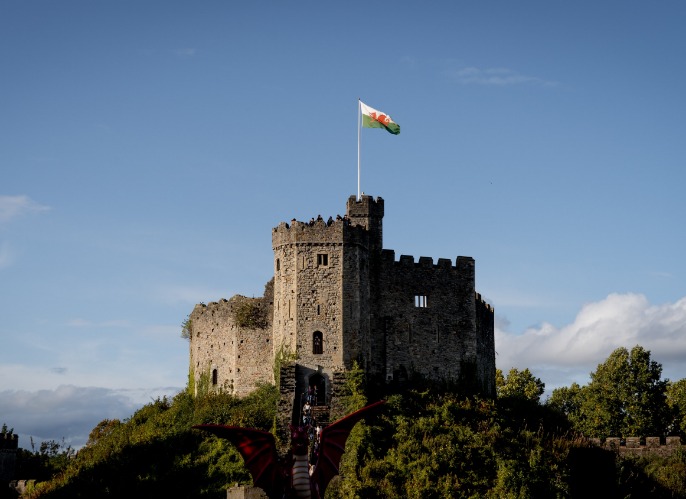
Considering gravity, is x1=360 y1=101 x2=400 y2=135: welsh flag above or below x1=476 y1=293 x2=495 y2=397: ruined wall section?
above

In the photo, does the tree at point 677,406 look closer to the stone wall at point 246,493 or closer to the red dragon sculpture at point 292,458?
the stone wall at point 246,493

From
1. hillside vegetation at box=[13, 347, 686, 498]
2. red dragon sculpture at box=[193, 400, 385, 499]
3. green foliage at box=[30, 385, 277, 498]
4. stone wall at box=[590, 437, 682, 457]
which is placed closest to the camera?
red dragon sculpture at box=[193, 400, 385, 499]

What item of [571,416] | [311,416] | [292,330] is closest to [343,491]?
[311,416]

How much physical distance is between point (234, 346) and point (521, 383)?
3957cm

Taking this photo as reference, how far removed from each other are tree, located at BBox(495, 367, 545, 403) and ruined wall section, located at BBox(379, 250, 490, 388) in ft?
102

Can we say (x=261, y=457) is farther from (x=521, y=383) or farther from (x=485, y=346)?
(x=521, y=383)

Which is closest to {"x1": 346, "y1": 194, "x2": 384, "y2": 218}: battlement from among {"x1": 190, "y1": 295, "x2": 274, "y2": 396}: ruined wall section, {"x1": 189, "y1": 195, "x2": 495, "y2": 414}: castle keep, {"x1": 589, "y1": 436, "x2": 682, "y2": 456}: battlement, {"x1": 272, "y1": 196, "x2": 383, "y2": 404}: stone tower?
{"x1": 189, "y1": 195, "x2": 495, "y2": 414}: castle keep

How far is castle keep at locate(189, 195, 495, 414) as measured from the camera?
63.1 m

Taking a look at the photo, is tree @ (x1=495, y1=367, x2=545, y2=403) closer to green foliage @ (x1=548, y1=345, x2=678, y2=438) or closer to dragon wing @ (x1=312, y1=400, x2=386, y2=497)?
green foliage @ (x1=548, y1=345, x2=678, y2=438)

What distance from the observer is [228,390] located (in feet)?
222

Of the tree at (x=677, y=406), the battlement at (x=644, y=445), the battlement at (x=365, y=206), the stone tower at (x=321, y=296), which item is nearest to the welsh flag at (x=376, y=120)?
the battlement at (x=365, y=206)

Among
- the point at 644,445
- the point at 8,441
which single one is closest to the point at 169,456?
the point at 8,441

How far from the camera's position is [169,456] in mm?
59188

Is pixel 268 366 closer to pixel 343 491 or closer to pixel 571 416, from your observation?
pixel 343 491
